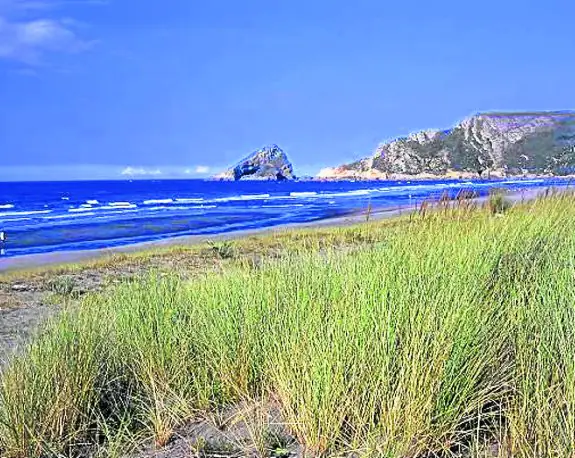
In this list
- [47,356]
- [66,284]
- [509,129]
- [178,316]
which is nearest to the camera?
[47,356]

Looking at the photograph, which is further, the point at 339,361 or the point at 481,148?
the point at 481,148

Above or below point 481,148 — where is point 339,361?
below

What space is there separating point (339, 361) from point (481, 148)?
16254 centimetres

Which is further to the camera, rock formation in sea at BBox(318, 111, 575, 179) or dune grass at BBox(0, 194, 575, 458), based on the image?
rock formation in sea at BBox(318, 111, 575, 179)

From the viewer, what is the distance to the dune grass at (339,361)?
2.95 m

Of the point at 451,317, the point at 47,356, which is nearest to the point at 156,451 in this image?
the point at 47,356

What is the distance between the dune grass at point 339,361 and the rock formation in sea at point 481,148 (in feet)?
423

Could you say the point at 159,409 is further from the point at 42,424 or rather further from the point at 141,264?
the point at 141,264

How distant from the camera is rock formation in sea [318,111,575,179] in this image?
13812cm

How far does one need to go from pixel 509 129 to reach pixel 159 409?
167618 mm

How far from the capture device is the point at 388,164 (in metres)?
172

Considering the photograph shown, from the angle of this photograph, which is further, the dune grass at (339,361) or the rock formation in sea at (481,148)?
the rock formation in sea at (481,148)

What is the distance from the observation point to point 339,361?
322cm

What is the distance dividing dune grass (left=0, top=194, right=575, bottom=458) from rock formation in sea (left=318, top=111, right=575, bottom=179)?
12898cm
